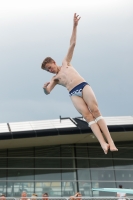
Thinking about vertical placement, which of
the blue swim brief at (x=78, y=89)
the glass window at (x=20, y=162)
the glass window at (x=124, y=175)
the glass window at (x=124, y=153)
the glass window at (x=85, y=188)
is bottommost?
the glass window at (x=85, y=188)

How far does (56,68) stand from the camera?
224 inches

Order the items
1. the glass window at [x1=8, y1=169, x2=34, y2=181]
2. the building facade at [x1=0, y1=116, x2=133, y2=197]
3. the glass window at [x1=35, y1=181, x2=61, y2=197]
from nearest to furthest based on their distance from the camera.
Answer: the glass window at [x1=35, y1=181, x2=61, y2=197], the building facade at [x1=0, y1=116, x2=133, y2=197], the glass window at [x1=8, y1=169, x2=34, y2=181]

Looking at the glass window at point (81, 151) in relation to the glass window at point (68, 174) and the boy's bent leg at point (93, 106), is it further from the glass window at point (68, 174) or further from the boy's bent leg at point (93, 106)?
the boy's bent leg at point (93, 106)

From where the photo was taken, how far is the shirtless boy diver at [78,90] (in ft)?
17.9

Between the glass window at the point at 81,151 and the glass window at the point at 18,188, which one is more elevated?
the glass window at the point at 81,151

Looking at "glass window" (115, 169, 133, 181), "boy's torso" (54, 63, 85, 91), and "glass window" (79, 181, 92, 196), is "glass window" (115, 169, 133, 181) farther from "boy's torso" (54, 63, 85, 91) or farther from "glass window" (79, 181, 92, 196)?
"boy's torso" (54, 63, 85, 91)

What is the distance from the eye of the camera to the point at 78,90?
5.50m

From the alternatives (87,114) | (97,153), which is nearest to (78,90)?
(87,114)

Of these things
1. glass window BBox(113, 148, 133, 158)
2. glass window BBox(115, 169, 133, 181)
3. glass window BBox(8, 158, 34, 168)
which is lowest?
glass window BBox(115, 169, 133, 181)

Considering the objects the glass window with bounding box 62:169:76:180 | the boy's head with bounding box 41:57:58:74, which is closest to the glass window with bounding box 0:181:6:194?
the glass window with bounding box 62:169:76:180

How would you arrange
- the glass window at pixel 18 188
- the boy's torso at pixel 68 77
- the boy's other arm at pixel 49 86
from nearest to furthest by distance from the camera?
the boy's torso at pixel 68 77 → the boy's other arm at pixel 49 86 → the glass window at pixel 18 188

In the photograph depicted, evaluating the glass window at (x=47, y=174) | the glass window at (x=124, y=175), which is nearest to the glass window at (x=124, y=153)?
the glass window at (x=124, y=175)

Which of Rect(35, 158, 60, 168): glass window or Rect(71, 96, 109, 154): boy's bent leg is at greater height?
Rect(35, 158, 60, 168): glass window

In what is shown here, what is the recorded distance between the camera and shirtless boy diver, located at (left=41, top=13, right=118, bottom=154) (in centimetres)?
545
